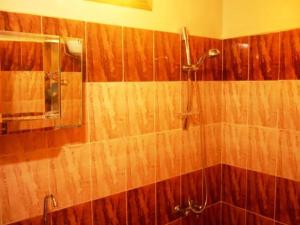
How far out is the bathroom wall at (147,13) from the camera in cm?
137

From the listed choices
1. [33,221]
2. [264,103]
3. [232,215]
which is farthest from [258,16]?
[33,221]

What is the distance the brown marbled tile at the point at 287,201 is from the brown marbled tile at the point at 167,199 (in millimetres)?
685

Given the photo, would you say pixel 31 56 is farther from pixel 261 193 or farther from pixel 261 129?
pixel 261 193

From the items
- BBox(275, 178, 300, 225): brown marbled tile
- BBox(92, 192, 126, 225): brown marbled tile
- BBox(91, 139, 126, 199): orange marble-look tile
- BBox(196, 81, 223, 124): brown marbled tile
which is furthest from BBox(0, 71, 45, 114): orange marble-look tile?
BBox(275, 178, 300, 225): brown marbled tile

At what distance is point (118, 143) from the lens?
1.70 m

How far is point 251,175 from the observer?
2.15m

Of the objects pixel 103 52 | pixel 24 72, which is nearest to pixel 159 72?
pixel 103 52

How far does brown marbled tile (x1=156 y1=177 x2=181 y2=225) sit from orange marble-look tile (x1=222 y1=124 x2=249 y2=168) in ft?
1.66

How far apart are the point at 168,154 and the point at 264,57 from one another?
956 mm

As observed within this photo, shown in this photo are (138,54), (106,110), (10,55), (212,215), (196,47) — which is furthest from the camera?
(212,215)

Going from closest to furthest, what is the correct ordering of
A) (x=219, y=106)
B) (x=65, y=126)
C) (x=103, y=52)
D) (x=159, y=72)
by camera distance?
(x=65, y=126)
(x=103, y=52)
(x=159, y=72)
(x=219, y=106)

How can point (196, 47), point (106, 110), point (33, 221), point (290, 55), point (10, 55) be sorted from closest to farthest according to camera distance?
point (10, 55) → point (33, 221) → point (106, 110) → point (290, 55) → point (196, 47)

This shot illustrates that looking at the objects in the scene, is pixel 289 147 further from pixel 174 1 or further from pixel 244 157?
pixel 174 1

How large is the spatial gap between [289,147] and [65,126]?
4.73ft
